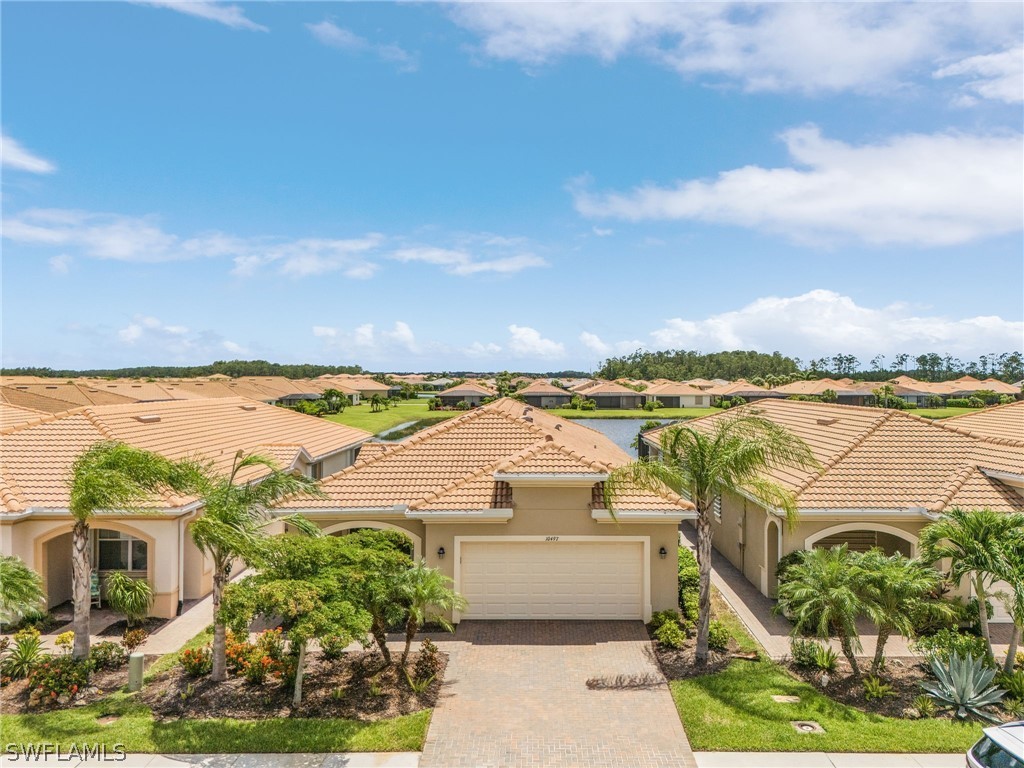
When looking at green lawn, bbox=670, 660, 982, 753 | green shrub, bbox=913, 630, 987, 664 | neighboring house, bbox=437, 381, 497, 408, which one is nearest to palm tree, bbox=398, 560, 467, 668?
green lawn, bbox=670, 660, 982, 753

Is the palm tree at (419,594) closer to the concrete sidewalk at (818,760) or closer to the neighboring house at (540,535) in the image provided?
the neighboring house at (540,535)

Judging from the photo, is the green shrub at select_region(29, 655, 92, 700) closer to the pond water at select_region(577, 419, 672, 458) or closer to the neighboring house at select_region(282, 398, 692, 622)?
the neighboring house at select_region(282, 398, 692, 622)

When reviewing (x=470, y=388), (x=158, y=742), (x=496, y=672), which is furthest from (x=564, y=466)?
(x=470, y=388)

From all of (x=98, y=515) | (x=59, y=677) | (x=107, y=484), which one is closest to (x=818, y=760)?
(x=107, y=484)

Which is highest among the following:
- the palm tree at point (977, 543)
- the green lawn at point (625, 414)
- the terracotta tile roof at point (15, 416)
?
the terracotta tile roof at point (15, 416)

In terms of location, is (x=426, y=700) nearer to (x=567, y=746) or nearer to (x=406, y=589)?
(x=406, y=589)

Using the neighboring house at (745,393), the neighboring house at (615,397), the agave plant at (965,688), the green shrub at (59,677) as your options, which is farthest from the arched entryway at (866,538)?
the neighboring house at (745,393)
